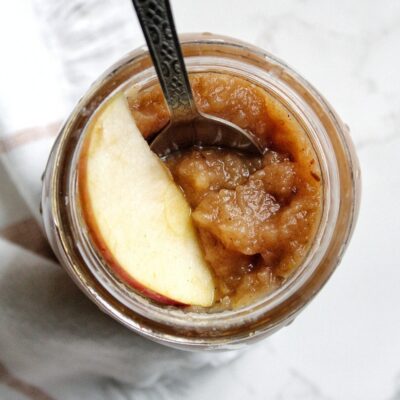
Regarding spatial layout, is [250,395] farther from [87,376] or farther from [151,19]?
[151,19]

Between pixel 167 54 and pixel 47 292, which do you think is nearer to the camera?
pixel 167 54

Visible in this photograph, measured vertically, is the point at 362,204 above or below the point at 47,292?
above

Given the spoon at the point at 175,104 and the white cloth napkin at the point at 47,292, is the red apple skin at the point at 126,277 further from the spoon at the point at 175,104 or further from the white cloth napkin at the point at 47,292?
the white cloth napkin at the point at 47,292

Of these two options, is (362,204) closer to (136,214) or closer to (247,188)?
(247,188)

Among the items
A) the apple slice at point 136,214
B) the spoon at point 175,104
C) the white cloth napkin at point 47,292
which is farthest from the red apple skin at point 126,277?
the white cloth napkin at point 47,292

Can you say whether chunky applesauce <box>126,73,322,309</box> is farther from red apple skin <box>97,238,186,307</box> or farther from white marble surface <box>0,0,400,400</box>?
white marble surface <box>0,0,400,400</box>

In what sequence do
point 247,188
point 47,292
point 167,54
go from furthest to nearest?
1. point 47,292
2. point 247,188
3. point 167,54

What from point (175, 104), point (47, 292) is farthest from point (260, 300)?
point (47, 292)
